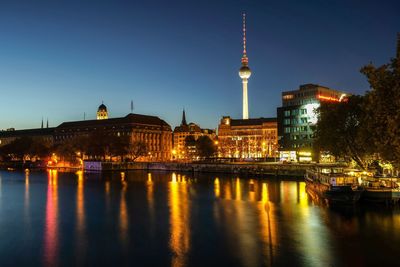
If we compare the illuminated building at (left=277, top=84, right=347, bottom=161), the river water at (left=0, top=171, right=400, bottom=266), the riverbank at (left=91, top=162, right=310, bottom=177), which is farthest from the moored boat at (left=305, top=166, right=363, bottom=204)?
the illuminated building at (left=277, top=84, right=347, bottom=161)

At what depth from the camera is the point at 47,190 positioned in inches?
3686

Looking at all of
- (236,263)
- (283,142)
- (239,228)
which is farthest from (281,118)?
(236,263)

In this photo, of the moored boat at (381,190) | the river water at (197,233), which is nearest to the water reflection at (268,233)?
the river water at (197,233)

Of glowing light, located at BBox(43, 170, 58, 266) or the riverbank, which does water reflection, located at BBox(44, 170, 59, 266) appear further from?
the riverbank

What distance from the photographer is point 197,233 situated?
4506cm

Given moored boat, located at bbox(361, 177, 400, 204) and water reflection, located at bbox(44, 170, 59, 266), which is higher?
moored boat, located at bbox(361, 177, 400, 204)

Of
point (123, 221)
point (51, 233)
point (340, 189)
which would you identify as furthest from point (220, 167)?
point (51, 233)

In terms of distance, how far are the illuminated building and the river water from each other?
98.6 meters

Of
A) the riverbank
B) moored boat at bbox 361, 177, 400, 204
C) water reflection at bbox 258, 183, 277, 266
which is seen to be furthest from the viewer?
the riverbank

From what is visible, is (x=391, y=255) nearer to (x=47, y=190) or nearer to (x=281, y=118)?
(x=47, y=190)

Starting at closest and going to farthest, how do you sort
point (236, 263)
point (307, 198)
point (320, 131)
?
1. point (236, 263)
2. point (307, 198)
3. point (320, 131)

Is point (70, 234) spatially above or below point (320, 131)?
below

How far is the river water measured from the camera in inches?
1389

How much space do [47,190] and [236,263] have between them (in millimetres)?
70099
